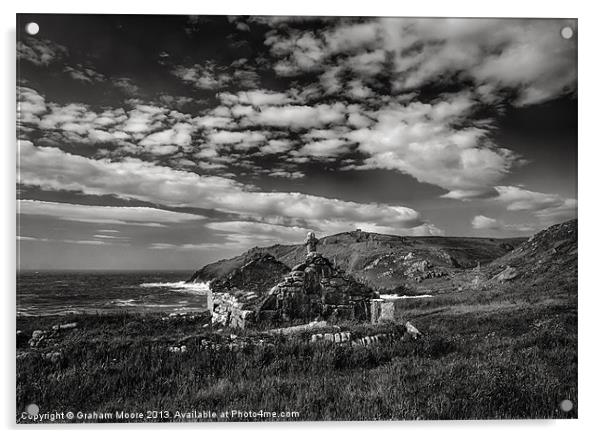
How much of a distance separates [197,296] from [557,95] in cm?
697

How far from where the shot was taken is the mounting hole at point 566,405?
246 inches

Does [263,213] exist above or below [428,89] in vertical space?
below

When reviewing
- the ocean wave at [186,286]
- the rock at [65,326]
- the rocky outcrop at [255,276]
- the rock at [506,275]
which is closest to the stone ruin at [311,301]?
the rocky outcrop at [255,276]

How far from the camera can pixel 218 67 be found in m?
6.54

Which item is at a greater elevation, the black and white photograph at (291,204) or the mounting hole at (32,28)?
the mounting hole at (32,28)

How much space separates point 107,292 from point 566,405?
757 centimetres

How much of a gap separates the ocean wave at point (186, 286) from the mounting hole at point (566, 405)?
19.8 feet

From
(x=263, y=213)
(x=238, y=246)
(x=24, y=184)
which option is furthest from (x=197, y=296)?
(x=24, y=184)

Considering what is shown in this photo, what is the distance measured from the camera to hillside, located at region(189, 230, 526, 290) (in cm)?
698

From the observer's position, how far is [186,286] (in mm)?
6945

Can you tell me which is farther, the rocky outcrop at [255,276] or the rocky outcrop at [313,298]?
the rocky outcrop at [313,298]

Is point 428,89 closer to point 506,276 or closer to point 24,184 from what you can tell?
point 506,276

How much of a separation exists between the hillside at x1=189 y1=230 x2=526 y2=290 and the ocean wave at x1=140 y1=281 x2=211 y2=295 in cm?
13

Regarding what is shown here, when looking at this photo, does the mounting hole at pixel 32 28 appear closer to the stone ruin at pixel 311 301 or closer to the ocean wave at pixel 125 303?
the ocean wave at pixel 125 303
